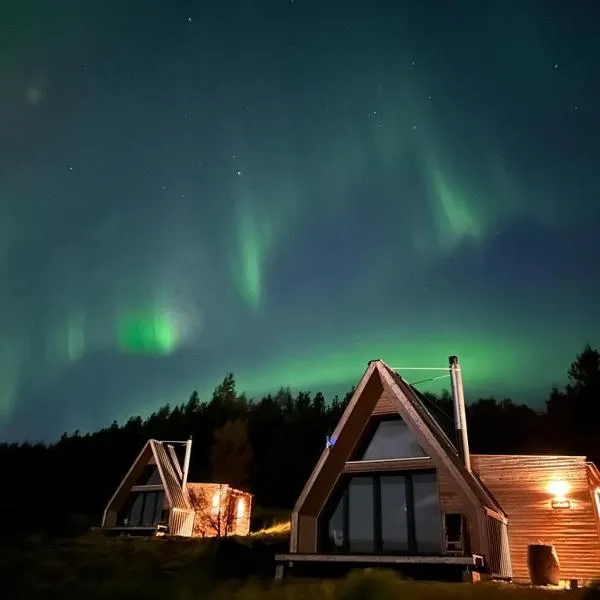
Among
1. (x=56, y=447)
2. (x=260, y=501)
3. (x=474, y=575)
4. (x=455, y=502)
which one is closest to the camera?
(x=474, y=575)

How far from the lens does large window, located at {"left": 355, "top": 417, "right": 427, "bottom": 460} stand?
15586mm

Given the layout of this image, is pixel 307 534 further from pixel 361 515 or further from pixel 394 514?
pixel 394 514

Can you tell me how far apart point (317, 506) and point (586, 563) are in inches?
300

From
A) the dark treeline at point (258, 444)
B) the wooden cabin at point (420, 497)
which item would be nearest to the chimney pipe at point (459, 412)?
the wooden cabin at point (420, 497)

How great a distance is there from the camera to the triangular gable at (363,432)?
14898 mm

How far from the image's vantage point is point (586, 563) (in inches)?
599

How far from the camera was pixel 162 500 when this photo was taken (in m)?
31.7

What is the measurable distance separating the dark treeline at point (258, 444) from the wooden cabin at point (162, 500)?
3719 mm

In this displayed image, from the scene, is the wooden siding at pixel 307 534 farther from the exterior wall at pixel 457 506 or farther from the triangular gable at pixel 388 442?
the exterior wall at pixel 457 506

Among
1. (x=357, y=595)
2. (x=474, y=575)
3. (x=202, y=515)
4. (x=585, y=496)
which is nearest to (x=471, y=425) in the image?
(x=202, y=515)

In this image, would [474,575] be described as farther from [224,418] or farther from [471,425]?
[224,418]

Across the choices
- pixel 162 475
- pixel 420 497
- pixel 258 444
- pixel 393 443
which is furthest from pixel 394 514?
pixel 258 444

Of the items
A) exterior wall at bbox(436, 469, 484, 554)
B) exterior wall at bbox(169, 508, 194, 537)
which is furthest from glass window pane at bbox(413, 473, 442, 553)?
exterior wall at bbox(169, 508, 194, 537)

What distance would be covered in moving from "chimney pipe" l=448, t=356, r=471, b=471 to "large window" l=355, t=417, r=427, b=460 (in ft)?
5.65
